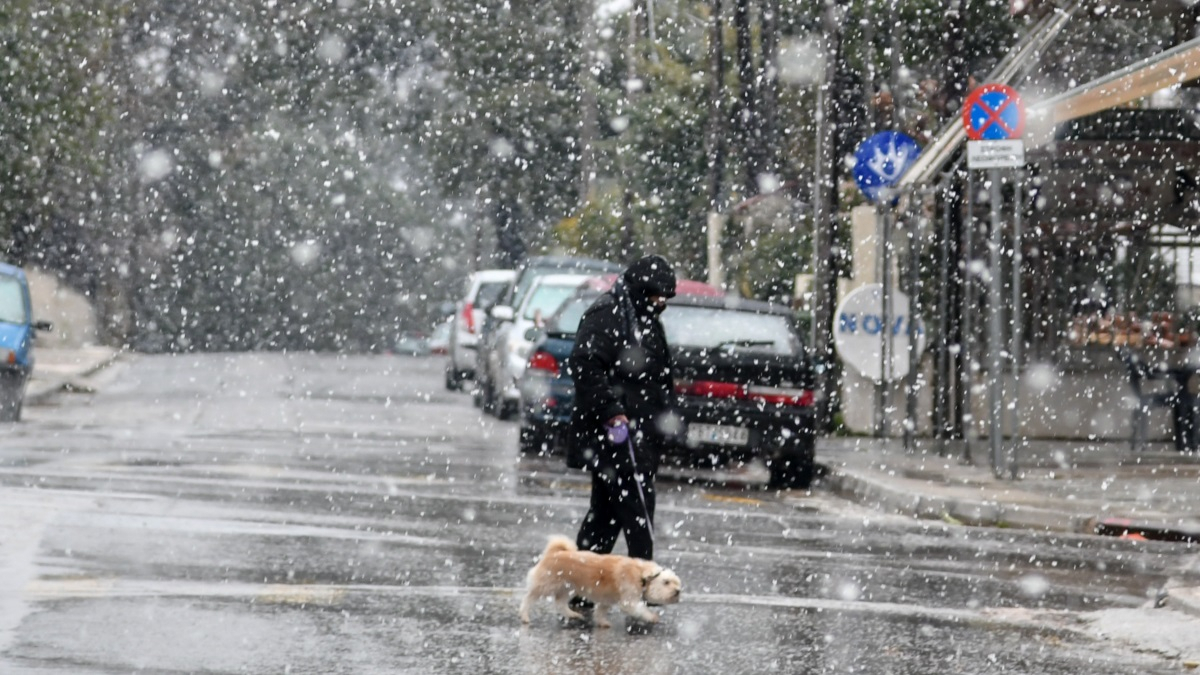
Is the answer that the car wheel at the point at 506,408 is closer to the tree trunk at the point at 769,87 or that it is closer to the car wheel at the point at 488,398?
the car wheel at the point at 488,398

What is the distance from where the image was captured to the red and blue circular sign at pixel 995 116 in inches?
668

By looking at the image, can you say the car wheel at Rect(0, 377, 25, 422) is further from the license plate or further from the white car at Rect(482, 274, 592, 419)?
the license plate

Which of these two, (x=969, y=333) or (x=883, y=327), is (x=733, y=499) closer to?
(x=969, y=333)

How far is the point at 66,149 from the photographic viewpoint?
34.7 metres

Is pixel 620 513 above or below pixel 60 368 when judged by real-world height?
above

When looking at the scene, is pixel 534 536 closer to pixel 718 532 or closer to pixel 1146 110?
pixel 718 532

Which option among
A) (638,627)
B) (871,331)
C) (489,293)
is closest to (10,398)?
(871,331)

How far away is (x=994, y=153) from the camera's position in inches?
666

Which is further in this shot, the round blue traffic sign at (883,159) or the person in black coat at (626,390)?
the round blue traffic sign at (883,159)

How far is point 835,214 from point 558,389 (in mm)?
4677

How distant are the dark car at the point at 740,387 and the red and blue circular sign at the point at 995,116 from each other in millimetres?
2284

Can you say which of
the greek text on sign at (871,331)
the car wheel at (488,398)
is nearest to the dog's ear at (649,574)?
the greek text on sign at (871,331)

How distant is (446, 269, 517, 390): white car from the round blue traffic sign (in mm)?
11495

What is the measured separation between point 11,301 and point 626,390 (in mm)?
15743
